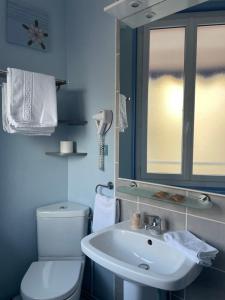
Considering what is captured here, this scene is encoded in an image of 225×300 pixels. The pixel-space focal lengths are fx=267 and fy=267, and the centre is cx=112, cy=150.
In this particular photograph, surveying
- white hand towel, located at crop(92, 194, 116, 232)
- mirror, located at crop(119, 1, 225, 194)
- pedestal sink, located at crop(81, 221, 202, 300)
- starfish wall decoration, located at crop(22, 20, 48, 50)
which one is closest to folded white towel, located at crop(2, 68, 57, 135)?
starfish wall decoration, located at crop(22, 20, 48, 50)

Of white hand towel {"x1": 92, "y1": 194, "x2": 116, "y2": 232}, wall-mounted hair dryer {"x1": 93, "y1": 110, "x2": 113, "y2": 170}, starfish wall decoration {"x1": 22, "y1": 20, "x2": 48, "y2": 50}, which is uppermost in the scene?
starfish wall decoration {"x1": 22, "y1": 20, "x2": 48, "y2": 50}

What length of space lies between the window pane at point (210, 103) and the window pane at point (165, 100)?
100mm

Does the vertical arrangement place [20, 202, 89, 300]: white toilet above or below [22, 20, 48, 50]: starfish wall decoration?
below

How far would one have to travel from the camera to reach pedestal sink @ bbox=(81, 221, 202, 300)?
1070mm

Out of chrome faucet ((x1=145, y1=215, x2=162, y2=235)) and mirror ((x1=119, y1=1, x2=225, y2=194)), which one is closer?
mirror ((x1=119, y1=1, x2=225, y2=194))

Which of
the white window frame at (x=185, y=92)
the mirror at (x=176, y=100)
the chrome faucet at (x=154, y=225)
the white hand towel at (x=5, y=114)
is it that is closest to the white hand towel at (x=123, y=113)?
the mirror at (x=176, y=100)

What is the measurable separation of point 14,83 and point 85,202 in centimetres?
103

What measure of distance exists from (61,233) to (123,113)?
100 centimetres

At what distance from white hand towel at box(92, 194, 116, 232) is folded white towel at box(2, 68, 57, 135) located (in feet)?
2.02

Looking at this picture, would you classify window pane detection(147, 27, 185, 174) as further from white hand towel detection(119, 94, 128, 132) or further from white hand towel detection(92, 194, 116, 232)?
white hand towel detection(92, 194, 116, 232)

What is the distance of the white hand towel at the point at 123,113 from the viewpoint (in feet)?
5.70

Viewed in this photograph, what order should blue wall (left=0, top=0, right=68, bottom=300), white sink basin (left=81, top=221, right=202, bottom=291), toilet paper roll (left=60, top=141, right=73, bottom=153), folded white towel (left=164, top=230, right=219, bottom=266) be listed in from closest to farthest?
white sink basin (left=81, top=221, right=202, bottom=291) < folded white towel (left=164, top=230, right=219, bottom=266) < blue wall (left=0, top=0, right=68, bottom=300) < toilet paper roll (left=60, top=141, right=73, bottom=153)

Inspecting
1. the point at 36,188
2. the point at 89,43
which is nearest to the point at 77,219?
the point at 36,188

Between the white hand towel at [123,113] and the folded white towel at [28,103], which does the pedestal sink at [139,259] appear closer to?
the white hand towel at [123,113]
